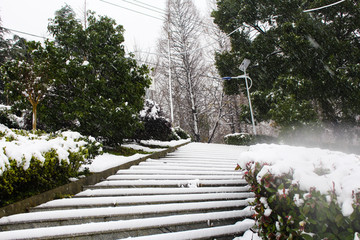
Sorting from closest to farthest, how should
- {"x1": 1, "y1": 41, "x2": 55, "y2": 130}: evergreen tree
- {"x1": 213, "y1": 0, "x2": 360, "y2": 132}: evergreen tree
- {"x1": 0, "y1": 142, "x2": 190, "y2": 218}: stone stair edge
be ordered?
{"x1": 0, "y1": 142, "x2": 190, "y2": 218}: stone stair edge
{"x1": 1, "y1": 41, "x2": 55, "y2": 130}: evergreen tree
{"x1": 213, "y1": 0, "x2": 360, "y2": 132}: evergreen tree

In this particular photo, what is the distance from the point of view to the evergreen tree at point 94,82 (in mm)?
5773

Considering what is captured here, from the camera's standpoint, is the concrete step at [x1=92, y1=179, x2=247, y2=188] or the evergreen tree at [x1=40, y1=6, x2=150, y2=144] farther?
the evergreen tree at [x1=40, y1=6, x2=150, y2=144]

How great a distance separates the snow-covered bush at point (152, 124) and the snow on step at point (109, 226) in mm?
7311

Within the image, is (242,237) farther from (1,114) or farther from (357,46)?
(357,46)

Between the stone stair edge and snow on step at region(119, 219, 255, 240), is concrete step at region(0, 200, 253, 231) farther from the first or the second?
snow on step at region(119, 219, 255, 240)

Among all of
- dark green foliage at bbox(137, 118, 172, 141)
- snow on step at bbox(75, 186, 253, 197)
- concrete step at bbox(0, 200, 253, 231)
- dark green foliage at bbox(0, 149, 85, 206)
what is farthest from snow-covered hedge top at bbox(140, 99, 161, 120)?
concrete step at bbox(0, 200, 253, 231)

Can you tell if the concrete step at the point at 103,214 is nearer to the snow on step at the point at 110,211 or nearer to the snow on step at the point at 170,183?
the snow on step at the point at 110,211

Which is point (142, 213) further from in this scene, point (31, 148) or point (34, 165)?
point (31, 148)

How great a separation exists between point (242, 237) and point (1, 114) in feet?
31.7

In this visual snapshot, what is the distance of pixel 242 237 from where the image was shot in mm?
2338

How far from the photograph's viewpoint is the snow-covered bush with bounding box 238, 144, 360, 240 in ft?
4.60

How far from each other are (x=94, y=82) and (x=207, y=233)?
5.25 metres

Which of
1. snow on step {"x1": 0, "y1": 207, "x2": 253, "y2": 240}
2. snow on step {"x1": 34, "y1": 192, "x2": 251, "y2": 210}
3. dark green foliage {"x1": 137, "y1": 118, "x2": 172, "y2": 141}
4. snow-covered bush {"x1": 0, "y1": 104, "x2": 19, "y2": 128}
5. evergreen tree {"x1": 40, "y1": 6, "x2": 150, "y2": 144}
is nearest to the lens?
snow on step {"x1": 0, "y1": 207, "x2": 253, "y2": 240}

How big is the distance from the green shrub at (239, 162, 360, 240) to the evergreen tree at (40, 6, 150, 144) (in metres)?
4.75
